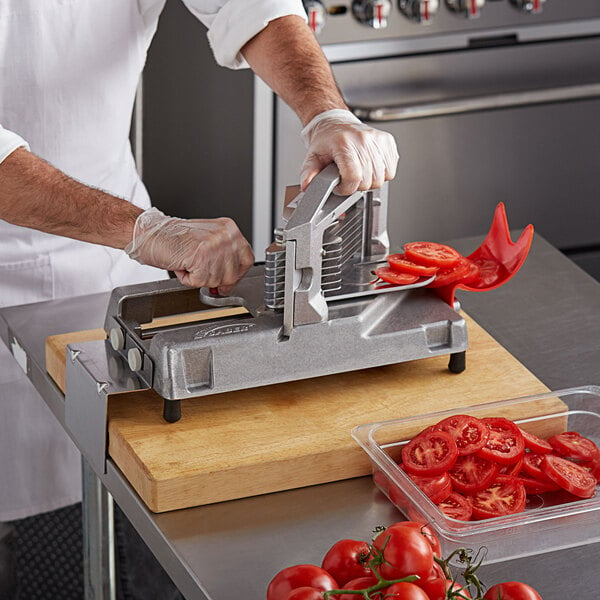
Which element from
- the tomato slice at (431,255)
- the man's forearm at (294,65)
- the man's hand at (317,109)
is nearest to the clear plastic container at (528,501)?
the tomato slice at (431,255)

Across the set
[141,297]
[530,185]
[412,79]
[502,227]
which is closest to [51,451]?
[141,297]

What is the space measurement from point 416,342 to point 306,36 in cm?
65

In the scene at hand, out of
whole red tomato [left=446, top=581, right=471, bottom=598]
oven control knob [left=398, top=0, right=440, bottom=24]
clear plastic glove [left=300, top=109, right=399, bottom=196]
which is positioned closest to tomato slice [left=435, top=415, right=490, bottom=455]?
whole red tomato [left=446, top=581, right=471, bottom=598]

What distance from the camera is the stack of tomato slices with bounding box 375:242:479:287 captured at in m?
1.54

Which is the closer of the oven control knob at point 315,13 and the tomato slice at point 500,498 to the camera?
the tomato slice at point 500,498

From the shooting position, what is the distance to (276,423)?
1.41 m

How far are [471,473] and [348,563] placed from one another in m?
0.24

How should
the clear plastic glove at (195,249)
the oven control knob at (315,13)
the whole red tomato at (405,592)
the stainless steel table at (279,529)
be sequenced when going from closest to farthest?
the whole red tomato at (405,592)
the stainless steel table at (279,529)
the clear plastic glove at (195,249)
the oven control knob at (315,13)

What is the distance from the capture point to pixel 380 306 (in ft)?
5.00

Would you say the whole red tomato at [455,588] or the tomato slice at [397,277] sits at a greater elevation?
the tomato slice at [397,277]

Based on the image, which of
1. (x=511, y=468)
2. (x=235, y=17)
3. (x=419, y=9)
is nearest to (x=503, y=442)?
(x=511, y=468)

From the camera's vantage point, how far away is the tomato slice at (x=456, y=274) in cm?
155

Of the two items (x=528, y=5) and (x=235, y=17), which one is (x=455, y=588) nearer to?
(x=235, y=17)

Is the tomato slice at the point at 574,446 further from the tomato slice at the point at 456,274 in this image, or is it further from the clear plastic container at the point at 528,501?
the tomato slice at the point at 456,274
